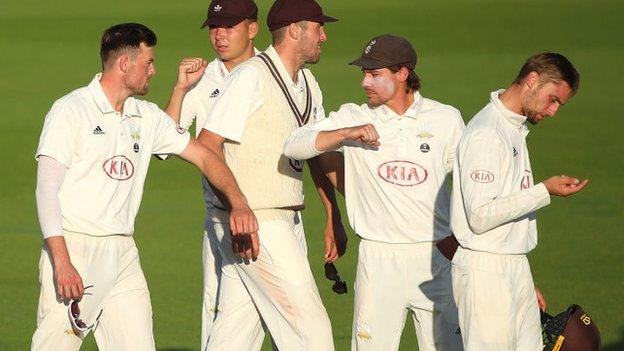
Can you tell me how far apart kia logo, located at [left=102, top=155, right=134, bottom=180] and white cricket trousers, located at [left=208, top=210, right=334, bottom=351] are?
0.84 meters

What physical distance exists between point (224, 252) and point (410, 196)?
1092 millimetres

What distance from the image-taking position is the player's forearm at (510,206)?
24.1 feet

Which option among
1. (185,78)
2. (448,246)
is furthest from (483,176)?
(185,78)

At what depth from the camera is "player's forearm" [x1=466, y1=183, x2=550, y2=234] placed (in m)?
7.36

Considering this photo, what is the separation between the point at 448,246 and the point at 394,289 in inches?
15.3

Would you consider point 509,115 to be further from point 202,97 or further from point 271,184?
point 202,97

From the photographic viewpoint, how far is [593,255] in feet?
43.8

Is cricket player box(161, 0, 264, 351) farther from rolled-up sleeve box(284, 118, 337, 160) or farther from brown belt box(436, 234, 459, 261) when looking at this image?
brown belt box(436, 234, 459, 261)

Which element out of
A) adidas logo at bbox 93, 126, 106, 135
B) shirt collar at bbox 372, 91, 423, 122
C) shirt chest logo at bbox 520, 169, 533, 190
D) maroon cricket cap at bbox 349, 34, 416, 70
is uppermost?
maroon cricket cap at bbox 349, 34, 416, 70

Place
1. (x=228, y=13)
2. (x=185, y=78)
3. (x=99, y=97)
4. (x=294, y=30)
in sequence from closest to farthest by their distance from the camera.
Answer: (x=99, y=97)
(x=294, y=30)
(x=185, y=78)
(x=228, y=13)

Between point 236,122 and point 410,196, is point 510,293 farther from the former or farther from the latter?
point 236,122

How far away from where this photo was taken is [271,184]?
8352 millimetres

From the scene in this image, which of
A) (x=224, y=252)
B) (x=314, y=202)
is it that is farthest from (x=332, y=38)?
(x=224, y=252)

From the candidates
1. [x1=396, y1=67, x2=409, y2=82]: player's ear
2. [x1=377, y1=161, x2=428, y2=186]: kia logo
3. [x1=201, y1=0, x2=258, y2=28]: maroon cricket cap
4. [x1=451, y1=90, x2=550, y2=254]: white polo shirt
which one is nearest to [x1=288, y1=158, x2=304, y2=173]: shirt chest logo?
[x1=377, y1=161, x2=428, y2=186]: kia logo
